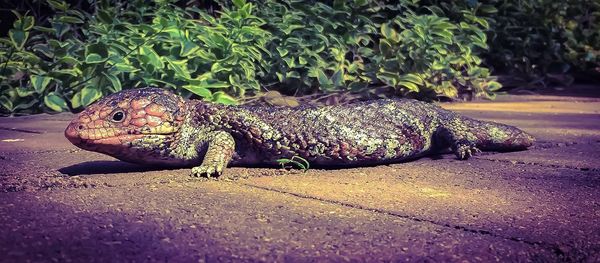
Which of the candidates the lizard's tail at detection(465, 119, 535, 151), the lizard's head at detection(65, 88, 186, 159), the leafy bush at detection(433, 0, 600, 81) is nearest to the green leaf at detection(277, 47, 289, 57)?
the lizard's tail at detection(465, 119, 535, 151)

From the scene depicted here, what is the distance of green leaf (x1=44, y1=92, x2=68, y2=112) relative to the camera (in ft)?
19.5

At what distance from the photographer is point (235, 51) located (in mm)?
6160

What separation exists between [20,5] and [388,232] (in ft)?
21.3

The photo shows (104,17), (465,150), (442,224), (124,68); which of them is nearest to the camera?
(442,224)

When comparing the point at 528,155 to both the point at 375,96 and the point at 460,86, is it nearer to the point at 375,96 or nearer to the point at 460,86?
the point at 375,96

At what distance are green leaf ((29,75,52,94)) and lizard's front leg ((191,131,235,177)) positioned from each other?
9.94ft

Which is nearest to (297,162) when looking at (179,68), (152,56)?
(179,68)

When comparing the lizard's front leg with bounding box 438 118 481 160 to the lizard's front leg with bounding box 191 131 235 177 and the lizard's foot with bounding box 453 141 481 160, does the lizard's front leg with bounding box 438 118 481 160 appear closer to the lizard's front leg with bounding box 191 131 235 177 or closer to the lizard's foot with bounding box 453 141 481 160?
the lizard's foot with bounding box 453 141 481 160

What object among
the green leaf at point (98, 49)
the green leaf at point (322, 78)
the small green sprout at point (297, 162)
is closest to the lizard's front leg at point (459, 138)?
the small green sprout at point (297, 162)

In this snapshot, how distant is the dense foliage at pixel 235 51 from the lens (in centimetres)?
593

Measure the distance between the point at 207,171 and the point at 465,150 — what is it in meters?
1.55

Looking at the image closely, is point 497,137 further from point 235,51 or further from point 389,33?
point 389,33

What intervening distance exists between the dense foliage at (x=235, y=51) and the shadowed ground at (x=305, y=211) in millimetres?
1977

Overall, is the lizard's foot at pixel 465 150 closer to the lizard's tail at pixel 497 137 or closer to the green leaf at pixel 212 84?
the lizard's tail at pixel 497 137
